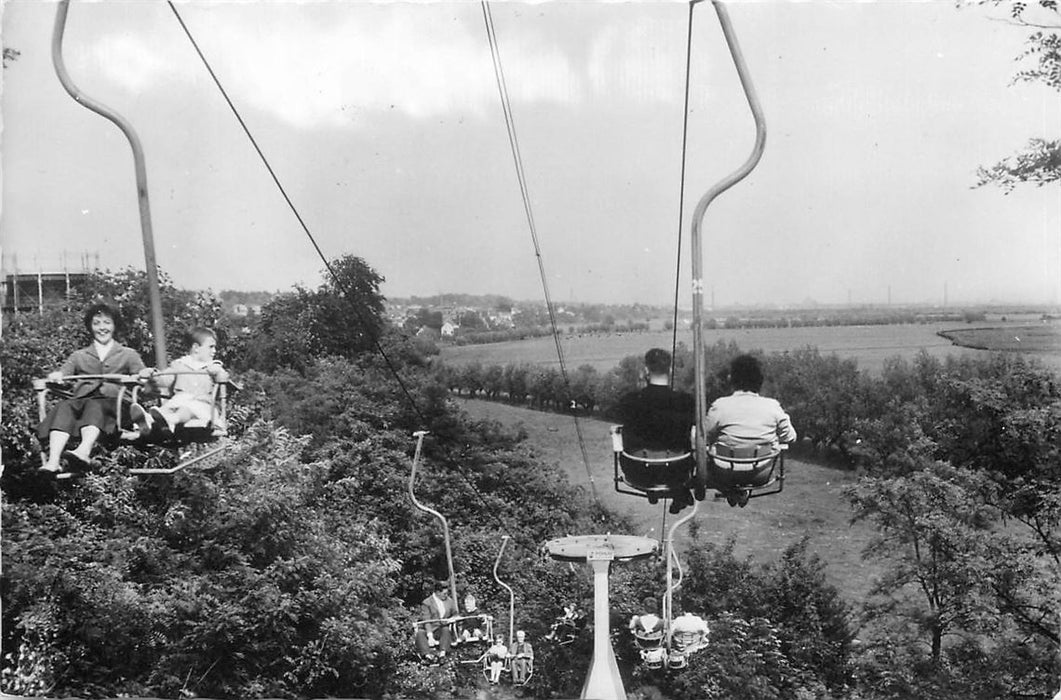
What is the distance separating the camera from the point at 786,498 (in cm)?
1213

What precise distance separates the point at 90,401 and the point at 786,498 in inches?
390

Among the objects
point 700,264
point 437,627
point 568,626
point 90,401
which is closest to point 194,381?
point 90,401

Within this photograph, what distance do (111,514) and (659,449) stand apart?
6447mm

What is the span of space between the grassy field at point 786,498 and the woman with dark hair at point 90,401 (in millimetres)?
7306

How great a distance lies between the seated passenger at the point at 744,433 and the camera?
12.7ft

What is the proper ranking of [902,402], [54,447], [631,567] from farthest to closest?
[631,567]
[902,402]
[54,447]

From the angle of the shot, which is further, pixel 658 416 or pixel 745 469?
pixel 658 416

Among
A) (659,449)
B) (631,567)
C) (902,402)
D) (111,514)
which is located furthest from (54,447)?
(631,567)

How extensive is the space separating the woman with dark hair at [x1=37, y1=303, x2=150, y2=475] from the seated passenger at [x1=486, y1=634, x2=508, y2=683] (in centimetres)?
541

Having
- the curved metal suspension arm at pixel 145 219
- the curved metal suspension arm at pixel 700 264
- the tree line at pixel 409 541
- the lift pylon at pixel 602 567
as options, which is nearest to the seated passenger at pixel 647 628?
the lift pylon at pixel 602 567

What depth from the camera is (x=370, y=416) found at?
1130 cm

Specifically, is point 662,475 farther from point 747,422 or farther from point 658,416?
point 747,422

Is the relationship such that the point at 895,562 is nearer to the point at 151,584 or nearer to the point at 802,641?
the point at 802,641

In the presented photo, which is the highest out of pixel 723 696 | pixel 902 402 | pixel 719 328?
pixel 719 328
